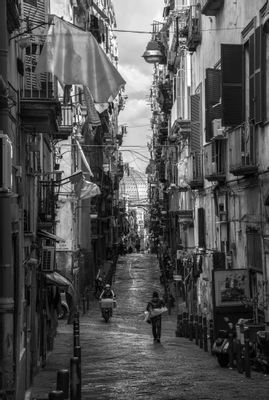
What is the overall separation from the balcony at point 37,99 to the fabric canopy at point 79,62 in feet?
7.92

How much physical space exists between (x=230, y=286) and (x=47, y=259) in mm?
5501

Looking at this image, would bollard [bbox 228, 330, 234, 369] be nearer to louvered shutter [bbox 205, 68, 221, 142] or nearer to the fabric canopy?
the fabric canopy

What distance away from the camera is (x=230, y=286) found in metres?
20.9

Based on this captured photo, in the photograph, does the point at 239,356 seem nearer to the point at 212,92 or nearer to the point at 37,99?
the point at 37,99

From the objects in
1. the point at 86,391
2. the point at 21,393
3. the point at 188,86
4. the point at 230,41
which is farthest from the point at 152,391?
the point at 188,86

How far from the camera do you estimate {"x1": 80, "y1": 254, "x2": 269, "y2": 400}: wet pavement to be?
51.2ft

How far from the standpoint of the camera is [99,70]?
47.1ft

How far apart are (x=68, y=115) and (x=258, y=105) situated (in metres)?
23.7

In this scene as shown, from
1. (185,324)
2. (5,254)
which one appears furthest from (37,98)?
(185,324)

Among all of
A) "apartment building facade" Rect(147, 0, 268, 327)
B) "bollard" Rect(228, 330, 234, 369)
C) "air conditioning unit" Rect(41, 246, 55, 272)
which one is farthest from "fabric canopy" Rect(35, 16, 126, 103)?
"air conditioning unit" Rect(41, 246, 55, 272)

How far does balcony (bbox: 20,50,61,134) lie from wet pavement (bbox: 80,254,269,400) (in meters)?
5.26

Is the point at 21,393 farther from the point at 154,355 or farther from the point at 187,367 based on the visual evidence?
the point at 154,355

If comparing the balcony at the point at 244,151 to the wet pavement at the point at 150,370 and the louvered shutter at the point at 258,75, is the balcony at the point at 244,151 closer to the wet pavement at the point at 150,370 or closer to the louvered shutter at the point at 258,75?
the louvered shutter at the point at 258,75

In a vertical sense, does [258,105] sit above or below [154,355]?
above
